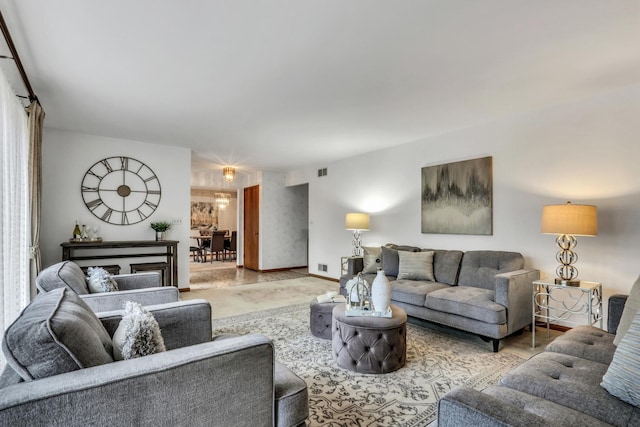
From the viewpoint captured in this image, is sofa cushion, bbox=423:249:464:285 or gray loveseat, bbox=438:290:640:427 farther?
sofa cushion, bbox=423:249:464:285

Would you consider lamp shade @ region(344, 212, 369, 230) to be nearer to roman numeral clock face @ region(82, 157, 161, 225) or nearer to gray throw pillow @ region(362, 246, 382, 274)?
gray throw pillow @ region(362, 246, 382, 274)

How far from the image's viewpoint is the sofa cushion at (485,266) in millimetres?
3547

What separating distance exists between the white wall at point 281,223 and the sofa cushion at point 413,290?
459 cm

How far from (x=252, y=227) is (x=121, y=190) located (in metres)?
3.60

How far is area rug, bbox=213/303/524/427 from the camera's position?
1987mm

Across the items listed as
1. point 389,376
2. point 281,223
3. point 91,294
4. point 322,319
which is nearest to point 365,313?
point 389,376

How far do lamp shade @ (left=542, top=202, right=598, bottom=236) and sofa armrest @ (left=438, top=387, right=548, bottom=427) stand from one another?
8.01 ft

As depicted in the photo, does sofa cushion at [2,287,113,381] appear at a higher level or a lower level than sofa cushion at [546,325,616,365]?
higher

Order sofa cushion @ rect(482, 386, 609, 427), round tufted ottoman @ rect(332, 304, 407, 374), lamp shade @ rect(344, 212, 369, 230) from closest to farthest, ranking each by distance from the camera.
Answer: sofa cushion @ rect(482, 386, 609, 427) → round tufted ottoman @ rect(332, 304, 407, 374) → lamp shade @ rect(344, 212, 369, 230)

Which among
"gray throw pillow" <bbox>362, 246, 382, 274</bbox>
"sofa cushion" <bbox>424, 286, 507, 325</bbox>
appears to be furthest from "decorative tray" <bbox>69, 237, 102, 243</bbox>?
"sofa cushion" <bbox>424, 286, 507, 325</bbox>

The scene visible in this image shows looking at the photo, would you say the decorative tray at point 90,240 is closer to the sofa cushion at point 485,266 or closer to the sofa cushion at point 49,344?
the sofa cushion at point 49,344

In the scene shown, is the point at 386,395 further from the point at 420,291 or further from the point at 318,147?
the point at 318,147

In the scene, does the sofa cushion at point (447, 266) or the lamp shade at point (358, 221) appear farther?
the lamp shade at point (358, 221)

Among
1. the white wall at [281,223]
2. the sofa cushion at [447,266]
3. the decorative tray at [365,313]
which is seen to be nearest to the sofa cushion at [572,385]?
the decorative tray at [365,313]
